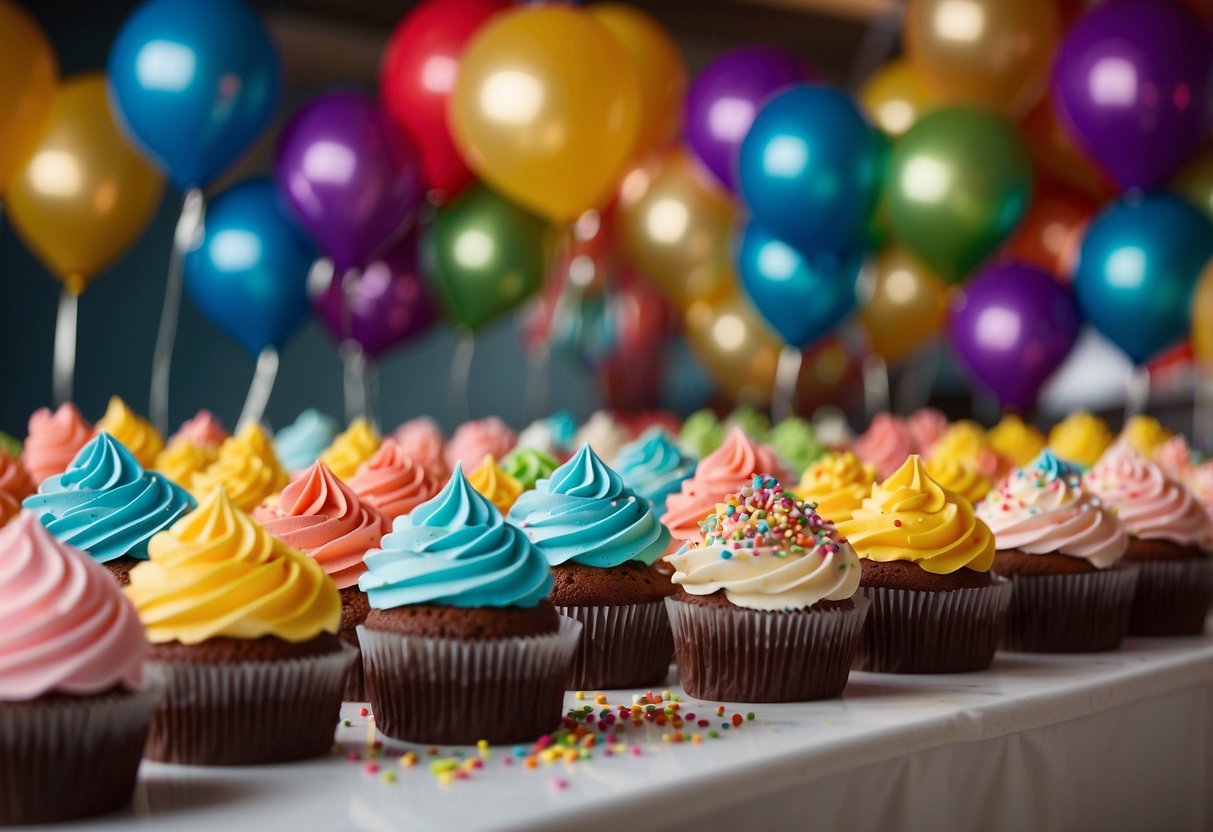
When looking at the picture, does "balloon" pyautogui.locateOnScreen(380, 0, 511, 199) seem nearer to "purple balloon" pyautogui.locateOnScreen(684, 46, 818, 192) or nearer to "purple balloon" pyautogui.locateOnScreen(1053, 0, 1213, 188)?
"purple balloon" pyautogui.locateOnScreen(684, 46, 818, 192)

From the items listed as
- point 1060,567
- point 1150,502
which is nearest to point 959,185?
point 1150,502

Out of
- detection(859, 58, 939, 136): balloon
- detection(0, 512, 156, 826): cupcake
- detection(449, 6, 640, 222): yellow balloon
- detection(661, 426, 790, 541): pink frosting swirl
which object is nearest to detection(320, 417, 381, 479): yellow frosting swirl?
detection(661, 426, 790, 541): pink frosting swirl

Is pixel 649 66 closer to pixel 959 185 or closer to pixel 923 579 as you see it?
pixel 959 185

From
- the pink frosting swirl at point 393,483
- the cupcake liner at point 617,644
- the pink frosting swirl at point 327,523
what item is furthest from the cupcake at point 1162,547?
the pink frosting swirl at point 327,523

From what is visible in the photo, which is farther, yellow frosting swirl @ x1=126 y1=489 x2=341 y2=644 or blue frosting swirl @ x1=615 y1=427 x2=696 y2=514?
blue frosting swirl @ x1=615 y1=427 x2=696 y2=514

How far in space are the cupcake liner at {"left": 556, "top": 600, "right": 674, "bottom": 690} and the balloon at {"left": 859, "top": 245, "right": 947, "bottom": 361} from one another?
425 cm

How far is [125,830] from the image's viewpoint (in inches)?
65.0

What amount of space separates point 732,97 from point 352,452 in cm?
296

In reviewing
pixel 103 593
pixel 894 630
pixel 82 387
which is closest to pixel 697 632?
pixel 894 630

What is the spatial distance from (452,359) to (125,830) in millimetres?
9077

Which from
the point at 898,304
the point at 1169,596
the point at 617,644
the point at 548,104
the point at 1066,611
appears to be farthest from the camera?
the point at 898,304

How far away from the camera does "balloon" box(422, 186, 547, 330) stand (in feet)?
18.8

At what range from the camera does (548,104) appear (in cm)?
478

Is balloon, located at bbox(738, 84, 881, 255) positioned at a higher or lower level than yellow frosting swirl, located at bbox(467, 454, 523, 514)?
higher
